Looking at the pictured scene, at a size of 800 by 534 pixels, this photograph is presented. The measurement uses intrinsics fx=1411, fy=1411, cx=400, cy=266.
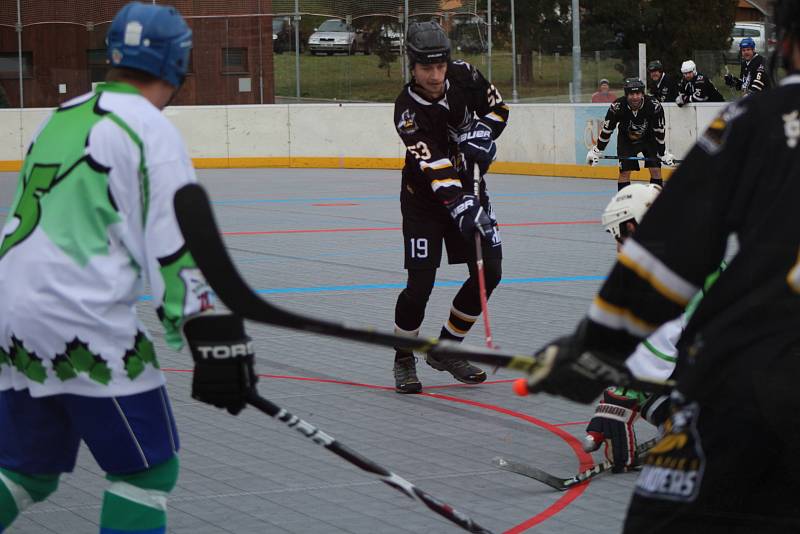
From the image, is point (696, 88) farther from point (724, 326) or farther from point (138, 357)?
point (724, 326)

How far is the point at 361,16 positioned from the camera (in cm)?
2912

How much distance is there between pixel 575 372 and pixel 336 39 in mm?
26723

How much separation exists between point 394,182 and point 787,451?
19.2 metres

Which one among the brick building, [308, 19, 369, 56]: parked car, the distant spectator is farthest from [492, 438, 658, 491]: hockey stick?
[308, 19, 369, 56]: parked car

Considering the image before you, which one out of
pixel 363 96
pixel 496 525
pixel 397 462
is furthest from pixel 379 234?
pixel 363 96

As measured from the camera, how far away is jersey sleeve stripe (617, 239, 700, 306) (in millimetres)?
2410

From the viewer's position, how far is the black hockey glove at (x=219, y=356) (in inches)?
122

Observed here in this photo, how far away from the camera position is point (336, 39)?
94.2 feet

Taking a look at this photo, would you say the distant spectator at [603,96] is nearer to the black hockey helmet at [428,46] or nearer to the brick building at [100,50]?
the brick building at [100,50]

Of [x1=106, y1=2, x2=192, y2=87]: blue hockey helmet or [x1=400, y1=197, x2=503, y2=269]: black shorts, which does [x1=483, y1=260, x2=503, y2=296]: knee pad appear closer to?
[x1=400, y1=197, x2=503, y2=269]: black shorts

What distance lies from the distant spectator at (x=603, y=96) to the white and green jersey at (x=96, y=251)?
2198 cm

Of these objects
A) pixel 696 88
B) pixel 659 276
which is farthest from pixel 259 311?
pixel 696 88

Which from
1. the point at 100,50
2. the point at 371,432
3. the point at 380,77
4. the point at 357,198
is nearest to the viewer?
the point at 371,432

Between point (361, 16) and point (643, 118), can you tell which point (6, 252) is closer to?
point (643, 118)
